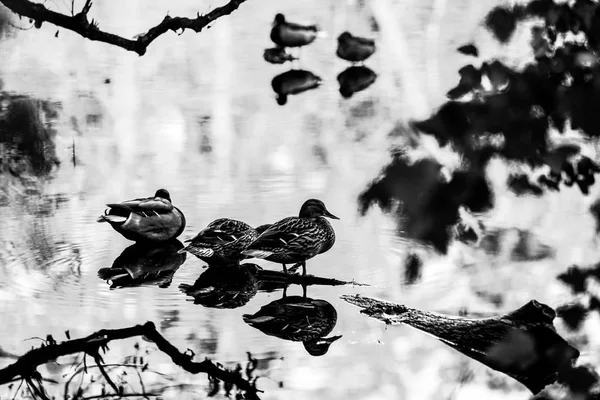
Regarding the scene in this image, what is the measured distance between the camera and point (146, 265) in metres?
2.02

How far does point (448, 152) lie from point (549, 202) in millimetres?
554

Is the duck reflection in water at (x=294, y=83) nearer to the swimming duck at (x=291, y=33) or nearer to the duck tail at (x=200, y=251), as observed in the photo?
the swimming duck at (x=291, y=33)

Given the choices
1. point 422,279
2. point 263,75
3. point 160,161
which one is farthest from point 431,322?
point 263,75

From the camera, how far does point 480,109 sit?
1.45 metres

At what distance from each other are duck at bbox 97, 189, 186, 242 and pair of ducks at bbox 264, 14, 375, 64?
2.60 feet

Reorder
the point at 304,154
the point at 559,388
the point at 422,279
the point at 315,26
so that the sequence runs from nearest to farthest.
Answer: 1. the point at 559,388
2. the point at 422,279
3. the point at 304,154
4. the point at 315,26

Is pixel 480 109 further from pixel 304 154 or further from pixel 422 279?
pixel 304 154

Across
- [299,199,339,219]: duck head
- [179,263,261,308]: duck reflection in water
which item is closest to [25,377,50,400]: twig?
[179,263,261,308]: duck reflection in water

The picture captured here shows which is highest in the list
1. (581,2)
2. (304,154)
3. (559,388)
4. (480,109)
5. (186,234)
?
(581,2)

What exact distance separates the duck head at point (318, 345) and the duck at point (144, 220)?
2.26ft

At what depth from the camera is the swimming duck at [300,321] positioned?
5.29ft

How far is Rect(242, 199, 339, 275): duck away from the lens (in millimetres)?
1948

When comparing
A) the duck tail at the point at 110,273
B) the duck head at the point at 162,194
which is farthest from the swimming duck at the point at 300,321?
the duck head at the point at 162,194

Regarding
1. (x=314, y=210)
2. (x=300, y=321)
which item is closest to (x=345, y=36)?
(x=314, y=210)
